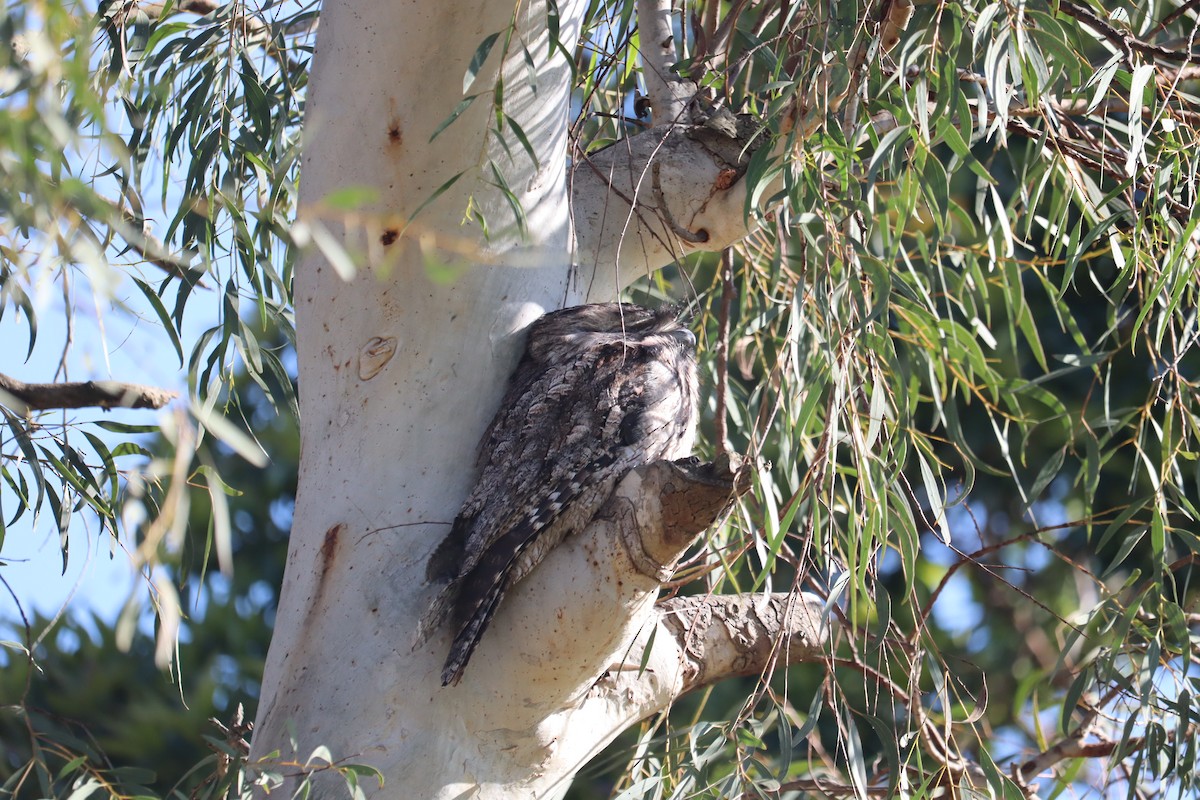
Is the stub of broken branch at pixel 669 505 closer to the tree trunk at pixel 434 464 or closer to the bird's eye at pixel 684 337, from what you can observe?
the tree trunk at pixel 434 464

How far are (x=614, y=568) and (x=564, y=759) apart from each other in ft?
1.22

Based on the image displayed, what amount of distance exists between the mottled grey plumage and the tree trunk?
1.5 inches

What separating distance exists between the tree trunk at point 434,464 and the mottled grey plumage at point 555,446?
4cm

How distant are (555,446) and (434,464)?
189 mm

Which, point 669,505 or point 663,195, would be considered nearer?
point 669,505

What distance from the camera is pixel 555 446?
175 cm

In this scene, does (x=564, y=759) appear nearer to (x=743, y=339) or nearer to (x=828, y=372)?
(x=828, y=372)

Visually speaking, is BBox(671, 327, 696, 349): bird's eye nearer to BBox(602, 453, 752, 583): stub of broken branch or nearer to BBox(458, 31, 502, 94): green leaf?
BBox(602, 453, 752, 583): stub of broken branch

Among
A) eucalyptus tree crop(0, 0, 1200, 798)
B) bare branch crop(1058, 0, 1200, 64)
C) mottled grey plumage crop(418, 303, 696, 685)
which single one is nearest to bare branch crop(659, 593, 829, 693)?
eucalyptus tree crop(0, 0, 1200, 798)

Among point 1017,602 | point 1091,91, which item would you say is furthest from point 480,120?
point 1017,602

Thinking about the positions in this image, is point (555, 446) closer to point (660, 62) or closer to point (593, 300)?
point (593, 300)

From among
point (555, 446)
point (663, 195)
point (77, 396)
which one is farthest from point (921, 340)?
point (77, 396)

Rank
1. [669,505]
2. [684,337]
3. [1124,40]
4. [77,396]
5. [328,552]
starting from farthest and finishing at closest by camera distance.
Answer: [684,337], [1124,40], [328,552], [669,505], [77,396]

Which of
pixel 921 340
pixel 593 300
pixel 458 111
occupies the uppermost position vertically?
pixel 458 111
